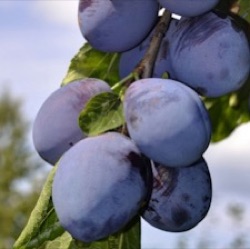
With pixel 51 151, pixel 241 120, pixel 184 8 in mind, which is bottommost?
pixel 241 120

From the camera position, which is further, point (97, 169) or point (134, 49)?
point (134, 49)

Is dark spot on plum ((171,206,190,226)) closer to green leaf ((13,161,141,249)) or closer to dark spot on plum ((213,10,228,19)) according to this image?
green leaf ((13,161,141,249))

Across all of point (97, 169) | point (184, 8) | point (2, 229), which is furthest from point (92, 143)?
point (2, 229)

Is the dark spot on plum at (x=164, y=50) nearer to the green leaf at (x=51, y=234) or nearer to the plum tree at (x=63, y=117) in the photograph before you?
the plum tree at (x=63, y=117)

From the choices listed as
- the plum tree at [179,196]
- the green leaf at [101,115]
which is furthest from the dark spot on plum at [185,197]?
the green leaf at [101,115]

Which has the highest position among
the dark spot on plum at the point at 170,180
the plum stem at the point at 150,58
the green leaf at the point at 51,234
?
the plum stem at the point at 150,58

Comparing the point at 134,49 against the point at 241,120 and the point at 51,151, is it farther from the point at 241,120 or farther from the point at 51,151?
the point at 241,120
